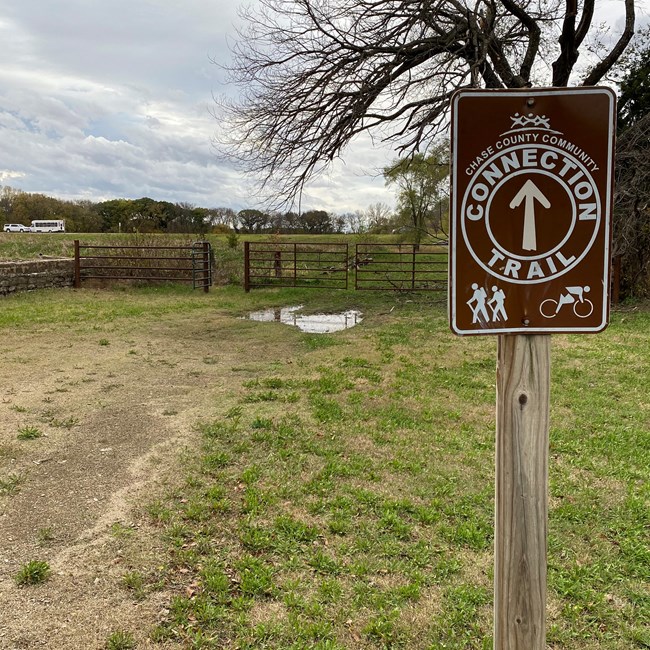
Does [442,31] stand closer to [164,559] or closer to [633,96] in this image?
[633,96]

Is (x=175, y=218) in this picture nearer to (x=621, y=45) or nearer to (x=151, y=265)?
(x=151, y=265)

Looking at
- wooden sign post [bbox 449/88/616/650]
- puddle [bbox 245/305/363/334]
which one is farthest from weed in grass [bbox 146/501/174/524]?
puddle [bbox 245/305/363/334]

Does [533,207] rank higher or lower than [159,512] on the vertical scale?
higher

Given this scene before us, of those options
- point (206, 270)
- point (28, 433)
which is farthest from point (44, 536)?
point (206, 270)

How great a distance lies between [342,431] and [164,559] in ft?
6.08

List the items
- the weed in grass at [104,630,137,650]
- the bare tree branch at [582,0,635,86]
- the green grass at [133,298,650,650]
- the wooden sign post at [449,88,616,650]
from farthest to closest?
the bare tree branch at [582,0,635,86] → the green grass at [133,298,650,650] → the weed in grass at [104,630,137,650] → the wooden sign post at [449,88,616,650]

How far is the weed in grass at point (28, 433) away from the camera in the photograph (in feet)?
12.8

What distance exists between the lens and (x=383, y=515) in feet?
9.43

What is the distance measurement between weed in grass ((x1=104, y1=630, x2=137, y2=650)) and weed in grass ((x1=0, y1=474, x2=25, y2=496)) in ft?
4.98

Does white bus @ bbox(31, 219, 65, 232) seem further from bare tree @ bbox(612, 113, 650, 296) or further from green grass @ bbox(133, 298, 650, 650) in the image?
green grass @ bbox(133, 298, 650, 650)

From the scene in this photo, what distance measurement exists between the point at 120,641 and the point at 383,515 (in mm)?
1403

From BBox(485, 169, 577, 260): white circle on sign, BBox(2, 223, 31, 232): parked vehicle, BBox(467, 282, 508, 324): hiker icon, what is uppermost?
BBox(2, 223, 31, 232): parked vehicle

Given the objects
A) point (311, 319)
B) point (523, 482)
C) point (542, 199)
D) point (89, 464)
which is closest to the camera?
point (542, 199)

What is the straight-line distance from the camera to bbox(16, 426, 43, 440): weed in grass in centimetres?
392
